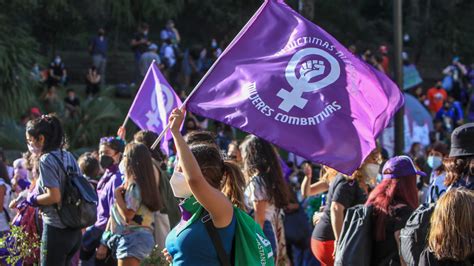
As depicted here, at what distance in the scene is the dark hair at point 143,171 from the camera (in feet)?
24.1

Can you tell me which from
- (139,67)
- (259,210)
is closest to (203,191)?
(259,210)

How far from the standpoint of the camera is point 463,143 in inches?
213

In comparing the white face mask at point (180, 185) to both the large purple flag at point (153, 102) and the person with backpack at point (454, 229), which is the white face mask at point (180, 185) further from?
the large purple flag at point (153, 102)

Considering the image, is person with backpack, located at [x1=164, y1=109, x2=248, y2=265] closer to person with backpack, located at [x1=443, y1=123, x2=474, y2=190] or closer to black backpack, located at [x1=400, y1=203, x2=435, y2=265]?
black backpack, located at [x1=400, y1=203, x2=435, y2=265]

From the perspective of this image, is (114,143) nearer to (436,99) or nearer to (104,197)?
(104,197)

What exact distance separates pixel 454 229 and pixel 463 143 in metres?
0.88

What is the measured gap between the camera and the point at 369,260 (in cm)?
636

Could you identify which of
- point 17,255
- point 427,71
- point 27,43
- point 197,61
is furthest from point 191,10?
point 17,255

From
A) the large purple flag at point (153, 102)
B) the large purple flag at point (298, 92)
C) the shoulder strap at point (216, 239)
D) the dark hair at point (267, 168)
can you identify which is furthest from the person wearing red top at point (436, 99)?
the shoulder strap at point (216, 239)

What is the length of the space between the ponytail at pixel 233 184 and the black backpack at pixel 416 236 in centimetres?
96

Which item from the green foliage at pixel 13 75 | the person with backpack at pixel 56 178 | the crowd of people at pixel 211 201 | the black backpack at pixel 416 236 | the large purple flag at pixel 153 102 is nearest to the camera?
the crowd of people at pixel 211 201

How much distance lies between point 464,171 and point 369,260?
3.94 ft

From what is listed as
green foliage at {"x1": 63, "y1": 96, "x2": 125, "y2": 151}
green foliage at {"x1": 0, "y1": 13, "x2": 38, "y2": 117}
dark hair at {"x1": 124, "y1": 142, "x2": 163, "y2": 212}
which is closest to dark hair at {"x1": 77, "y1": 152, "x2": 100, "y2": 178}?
dark hair at {"x1": 124, "y1": 142, "x2": 163, "y2": 212}

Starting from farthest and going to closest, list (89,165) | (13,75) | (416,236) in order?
(13,75), (89,165), (416,236)
